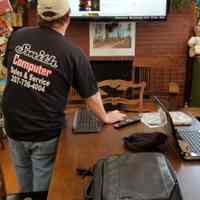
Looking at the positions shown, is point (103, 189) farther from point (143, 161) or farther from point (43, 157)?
point (43, 157)

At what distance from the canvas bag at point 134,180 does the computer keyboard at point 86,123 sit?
0.53m

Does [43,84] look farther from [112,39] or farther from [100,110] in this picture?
[112,39]

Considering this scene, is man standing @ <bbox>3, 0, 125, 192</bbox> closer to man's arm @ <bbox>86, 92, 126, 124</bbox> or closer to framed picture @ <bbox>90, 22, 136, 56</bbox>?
man's arm @ <bbox>86, 92, 126, 124</bbox>

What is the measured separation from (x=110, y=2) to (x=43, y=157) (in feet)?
6.85

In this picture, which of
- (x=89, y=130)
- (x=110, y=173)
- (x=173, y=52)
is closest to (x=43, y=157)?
(x=89, y=130)

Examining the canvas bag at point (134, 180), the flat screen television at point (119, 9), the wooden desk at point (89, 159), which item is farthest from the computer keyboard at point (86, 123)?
the flat screen television at point (119, 9)

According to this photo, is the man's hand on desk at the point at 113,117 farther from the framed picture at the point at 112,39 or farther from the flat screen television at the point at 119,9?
the framed picture at the point at 112,39

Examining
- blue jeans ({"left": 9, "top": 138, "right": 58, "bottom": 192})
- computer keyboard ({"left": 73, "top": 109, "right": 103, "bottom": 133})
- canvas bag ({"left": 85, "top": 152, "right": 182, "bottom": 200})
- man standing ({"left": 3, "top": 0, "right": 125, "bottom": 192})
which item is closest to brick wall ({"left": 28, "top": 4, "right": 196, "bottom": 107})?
computer keyboard ({"left": 73, "top": 109, "right": 103, "bottom": 133})

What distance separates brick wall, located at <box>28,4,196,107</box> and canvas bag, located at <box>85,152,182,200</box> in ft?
8.18

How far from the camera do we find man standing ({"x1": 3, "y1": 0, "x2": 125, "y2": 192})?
165 centimetres

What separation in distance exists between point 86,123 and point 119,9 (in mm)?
1877

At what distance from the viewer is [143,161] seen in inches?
47.4

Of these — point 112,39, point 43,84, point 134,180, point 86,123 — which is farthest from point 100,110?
point 112,39

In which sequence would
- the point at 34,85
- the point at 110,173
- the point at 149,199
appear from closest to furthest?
the point at 149,199, the point at 110,173, the point at 34,85
